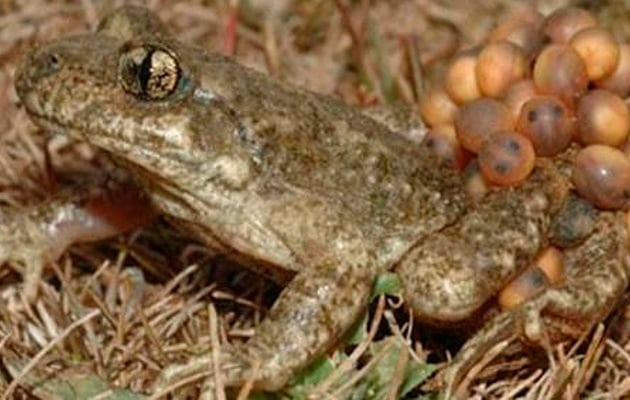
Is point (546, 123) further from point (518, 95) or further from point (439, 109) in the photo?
point (439, 109)

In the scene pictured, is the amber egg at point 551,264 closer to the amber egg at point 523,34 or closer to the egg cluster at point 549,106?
the egg cluster at point 549,106

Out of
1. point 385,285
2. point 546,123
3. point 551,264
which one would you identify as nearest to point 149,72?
point 385,285

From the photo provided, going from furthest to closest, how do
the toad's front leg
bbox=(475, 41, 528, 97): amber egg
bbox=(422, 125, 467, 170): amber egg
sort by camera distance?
bbox=(422, 125, 467, 170): amber egg, bbox=(475, 41, 528, 97): amber egg, the toad's front leg

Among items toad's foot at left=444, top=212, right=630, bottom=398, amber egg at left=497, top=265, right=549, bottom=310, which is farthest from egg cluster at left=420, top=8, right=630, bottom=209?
amber egg at left=497, top=265, right=549, bottom=310

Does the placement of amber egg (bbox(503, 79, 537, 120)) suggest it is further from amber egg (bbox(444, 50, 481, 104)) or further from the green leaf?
the green leaf

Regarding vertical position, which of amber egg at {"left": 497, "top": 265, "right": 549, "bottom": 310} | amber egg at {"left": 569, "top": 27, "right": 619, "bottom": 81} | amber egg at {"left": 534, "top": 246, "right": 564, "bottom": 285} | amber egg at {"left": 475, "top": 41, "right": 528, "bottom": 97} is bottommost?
amber egg at {"left": 497, "top": 265, "right": 549, "bottom": 310}

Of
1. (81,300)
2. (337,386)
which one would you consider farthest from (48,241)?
(337,386)
